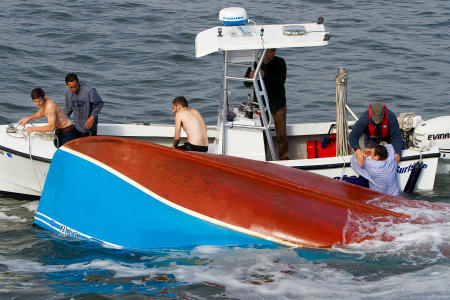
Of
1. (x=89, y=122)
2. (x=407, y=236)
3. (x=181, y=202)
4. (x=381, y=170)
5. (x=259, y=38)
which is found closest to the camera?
(x=407, y=236)

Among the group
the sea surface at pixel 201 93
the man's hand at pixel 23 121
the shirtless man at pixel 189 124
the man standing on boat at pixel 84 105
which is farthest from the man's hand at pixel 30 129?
the shirtless man at pixel 189 124

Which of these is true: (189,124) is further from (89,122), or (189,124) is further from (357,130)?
(357,130)

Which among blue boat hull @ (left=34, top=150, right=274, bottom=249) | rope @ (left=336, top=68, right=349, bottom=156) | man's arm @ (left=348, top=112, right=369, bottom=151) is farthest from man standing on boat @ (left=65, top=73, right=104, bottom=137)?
man's arm @ (left=348, top=112, right=369, bottom=151)

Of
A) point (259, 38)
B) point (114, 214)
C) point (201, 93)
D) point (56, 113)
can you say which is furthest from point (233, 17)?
point (201, 93)

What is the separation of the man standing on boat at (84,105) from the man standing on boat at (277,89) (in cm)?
193

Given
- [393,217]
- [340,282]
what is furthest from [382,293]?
[393,217]

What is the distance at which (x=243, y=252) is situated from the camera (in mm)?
7059

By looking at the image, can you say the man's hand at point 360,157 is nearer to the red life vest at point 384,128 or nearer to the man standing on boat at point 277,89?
the red life vest at point 384,128

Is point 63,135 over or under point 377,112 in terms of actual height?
under

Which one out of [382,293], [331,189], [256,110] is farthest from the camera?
[256,110]

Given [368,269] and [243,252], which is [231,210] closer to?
[243,252]

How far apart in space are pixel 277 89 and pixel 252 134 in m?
0.69

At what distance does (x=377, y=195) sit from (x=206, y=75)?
25.1ft

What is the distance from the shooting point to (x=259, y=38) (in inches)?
340
